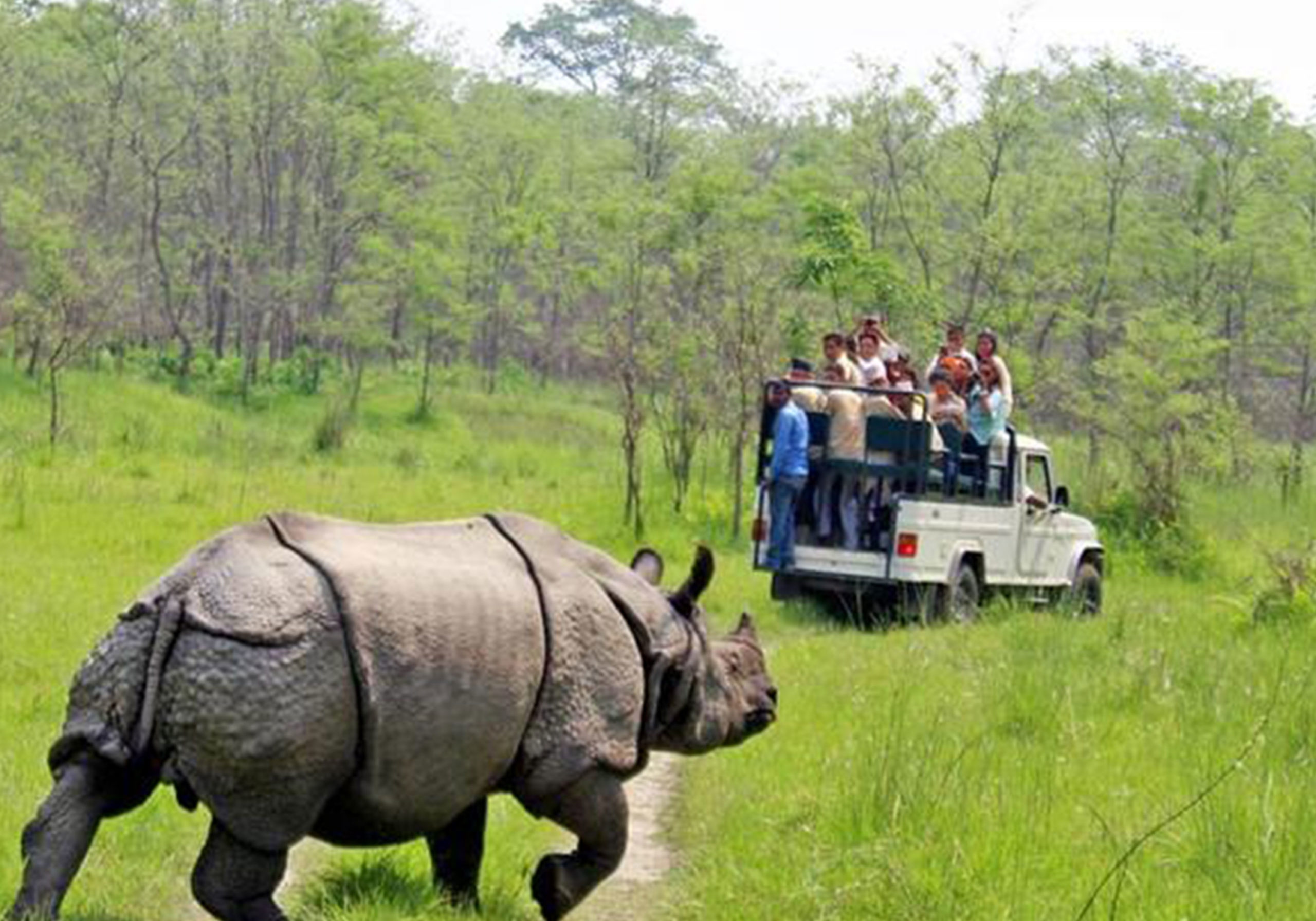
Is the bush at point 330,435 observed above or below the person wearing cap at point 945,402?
below

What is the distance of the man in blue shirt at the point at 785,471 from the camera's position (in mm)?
16203

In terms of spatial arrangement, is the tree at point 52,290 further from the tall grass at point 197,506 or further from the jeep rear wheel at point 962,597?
the jeep rear wheel at point 962,597

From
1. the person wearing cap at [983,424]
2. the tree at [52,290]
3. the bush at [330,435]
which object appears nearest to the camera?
the person wearing cap at [983,424]

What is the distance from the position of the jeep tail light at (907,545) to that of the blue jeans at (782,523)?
2.74ft

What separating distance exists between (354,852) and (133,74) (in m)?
35.9

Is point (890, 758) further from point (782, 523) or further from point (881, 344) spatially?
point (881, 344)

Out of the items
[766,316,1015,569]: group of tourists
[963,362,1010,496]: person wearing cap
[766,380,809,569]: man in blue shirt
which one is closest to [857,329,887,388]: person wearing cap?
[766,316,1015,569]: group of tourists

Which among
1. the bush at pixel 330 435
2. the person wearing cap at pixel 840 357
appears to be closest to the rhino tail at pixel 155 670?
the person wearing cap at pixel 840 357

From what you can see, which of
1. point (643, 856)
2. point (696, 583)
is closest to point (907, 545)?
point (643, 856)

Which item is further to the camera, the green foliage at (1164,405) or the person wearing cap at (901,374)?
the green foliage at (1164,405)

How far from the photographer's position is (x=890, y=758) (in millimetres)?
8648

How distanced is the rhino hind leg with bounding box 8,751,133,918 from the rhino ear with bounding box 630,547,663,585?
2192 mm

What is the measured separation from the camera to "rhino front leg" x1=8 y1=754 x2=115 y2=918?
18.9ft

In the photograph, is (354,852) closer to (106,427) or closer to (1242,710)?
(1242,710)
